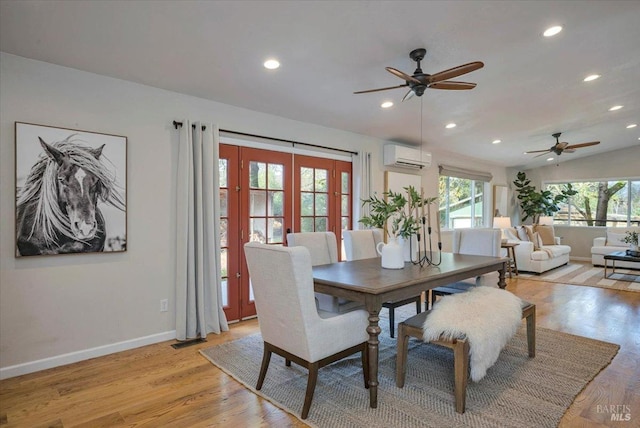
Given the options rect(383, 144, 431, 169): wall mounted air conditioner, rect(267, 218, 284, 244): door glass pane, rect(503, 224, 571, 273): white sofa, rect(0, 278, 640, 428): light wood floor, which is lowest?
rect(0, 278, 640, 428): light wood floor

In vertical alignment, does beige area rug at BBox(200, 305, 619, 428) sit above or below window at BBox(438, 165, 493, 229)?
below

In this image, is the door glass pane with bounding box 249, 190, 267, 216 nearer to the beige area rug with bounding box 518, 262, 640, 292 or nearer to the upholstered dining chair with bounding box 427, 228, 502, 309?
the upholstered dining chair with bounding box 427, 228, 502, 309

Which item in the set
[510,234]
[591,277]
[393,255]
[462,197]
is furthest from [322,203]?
[591,277]

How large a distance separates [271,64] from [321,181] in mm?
2033

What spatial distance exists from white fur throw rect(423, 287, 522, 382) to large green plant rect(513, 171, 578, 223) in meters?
7.03

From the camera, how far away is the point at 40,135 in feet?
8.68

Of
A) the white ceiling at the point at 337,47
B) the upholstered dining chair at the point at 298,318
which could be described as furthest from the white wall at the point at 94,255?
the upholstered dining chair at the point at 298,318

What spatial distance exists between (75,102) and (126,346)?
2066 mm

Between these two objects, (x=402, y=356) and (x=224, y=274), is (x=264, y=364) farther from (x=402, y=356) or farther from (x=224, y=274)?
(x=224, y=274)

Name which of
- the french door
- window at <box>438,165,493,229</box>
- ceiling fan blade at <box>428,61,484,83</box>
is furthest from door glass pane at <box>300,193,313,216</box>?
window at <box>438,165,493,229</box>

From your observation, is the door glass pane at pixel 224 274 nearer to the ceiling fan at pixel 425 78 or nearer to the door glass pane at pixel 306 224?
the door glass pane at pixel 306 224

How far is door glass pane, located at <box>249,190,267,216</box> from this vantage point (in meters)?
3.98

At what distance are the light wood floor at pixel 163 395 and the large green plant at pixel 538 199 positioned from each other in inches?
231

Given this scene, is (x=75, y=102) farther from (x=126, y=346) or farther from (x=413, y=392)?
(x=413, y=392)
